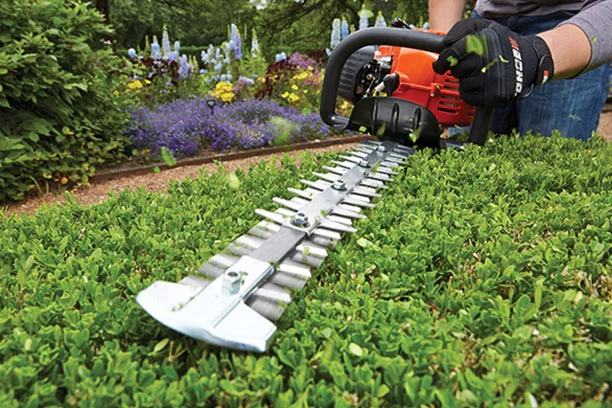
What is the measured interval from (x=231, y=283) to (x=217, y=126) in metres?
5.95

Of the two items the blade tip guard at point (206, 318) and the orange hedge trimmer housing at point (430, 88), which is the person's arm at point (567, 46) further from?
the blade tip guard at point (206, 318)

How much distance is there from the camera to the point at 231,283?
93 cm

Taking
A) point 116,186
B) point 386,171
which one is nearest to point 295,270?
point 386,171

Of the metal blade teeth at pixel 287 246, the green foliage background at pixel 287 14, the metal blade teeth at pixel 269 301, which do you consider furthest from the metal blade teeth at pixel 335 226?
the green foliage background at pixel 287 14

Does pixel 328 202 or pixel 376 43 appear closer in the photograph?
pixel 328 202

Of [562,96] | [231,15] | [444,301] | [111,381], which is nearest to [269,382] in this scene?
[111,381]

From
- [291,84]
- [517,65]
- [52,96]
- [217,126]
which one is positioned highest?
[517,65]

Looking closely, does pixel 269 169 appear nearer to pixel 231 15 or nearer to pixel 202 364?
pixel 202 364

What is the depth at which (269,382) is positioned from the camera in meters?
0.79

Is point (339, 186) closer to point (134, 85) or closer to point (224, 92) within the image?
point (134, 85)

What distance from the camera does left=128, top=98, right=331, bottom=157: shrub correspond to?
615 cm

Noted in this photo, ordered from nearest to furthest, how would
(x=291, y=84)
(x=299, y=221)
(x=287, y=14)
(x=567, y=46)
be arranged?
(x=299, y=221)
(x=567, y=46)
(x=291, y=84)
(x=287, y=14)

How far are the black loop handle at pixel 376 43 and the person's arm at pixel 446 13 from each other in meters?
1.35

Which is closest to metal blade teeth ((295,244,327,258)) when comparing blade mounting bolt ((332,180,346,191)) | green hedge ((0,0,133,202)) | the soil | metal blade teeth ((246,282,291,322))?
metal blade teeth ((246,282,291,322))
